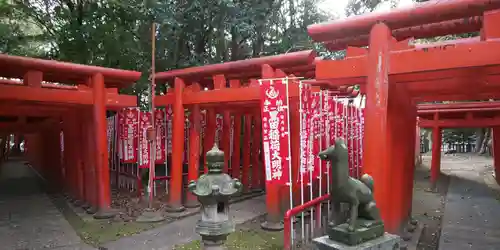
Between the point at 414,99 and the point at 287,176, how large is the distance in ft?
12.2

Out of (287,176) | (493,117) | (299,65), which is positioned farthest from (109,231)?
(493,117)

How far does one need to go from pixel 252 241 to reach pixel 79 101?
6.00 metres

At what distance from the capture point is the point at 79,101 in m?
9.81

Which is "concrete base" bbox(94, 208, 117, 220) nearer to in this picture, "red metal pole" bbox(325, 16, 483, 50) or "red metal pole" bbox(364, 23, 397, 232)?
"red metal pole" bbox(364, 23, 397, 232)

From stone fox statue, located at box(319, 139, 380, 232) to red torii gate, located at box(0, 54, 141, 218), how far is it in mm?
7947

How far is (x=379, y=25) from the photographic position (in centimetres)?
586

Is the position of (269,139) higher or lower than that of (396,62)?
lower

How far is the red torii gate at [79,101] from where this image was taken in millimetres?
8875

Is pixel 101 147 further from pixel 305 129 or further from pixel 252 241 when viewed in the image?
pixel 305 129

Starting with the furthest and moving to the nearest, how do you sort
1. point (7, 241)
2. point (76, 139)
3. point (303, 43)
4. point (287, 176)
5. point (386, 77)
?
point (303, 43), point (76, 139), point (7, 241), point (287, 176), point (386, 77)

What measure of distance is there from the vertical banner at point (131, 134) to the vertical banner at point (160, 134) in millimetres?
917

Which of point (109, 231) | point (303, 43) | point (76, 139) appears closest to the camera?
point (109, 231)

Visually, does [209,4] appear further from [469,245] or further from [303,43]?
[469,245]

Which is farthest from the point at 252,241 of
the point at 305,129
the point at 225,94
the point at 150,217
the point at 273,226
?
the point at 225,94
